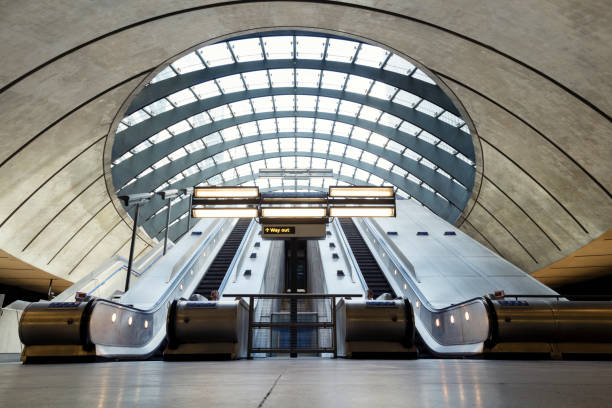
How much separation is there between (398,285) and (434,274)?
4.45 ft

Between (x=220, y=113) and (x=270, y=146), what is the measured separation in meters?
8.60

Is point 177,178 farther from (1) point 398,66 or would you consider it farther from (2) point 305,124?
(1) point 398,66

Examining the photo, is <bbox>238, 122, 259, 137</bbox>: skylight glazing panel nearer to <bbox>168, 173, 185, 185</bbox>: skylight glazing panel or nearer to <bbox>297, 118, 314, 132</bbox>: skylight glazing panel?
<bbox>297, 118, 314, 132</bbox>: skylight glazing panel

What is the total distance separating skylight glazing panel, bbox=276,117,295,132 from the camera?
101ft

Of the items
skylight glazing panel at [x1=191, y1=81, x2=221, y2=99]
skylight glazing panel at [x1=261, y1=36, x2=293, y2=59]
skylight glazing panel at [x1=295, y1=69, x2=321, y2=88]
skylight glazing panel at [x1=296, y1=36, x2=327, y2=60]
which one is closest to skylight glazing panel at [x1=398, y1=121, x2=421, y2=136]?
skylight glazing panel at [x1=295, y1=69, x2=321, y2=88]

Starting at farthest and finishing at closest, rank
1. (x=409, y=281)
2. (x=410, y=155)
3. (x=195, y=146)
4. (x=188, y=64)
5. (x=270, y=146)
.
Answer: (x=270, y=146)
(x=410, y=155)
(x=195, y=146)
(x=188, y=64)
(x=409, y=281)

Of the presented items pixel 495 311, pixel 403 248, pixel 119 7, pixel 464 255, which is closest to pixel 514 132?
pixel 464 255

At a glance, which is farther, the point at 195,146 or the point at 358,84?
the point at 195,146

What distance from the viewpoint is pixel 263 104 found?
27797 mm

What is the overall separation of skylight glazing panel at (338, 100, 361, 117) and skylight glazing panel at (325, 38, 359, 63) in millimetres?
4367

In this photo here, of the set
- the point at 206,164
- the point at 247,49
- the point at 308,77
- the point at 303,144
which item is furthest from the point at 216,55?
the point at 303,144

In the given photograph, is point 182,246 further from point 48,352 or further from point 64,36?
point 48,352

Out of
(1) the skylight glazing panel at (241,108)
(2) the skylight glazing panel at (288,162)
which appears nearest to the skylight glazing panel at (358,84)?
(1) the skylight glazing panel at (241,108)

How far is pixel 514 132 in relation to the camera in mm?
14875
